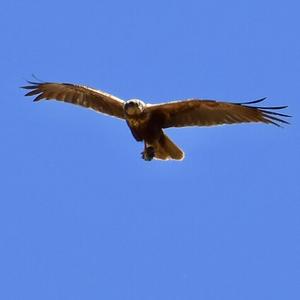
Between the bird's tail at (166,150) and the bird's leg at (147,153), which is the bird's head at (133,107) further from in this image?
the bird's tail at (166,150)

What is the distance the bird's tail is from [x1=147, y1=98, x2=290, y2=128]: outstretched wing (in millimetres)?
246

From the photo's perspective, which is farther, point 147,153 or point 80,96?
point 80,96

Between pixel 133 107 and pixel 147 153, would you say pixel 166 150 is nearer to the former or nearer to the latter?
pixel 147 153

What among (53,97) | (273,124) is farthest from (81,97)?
(273,124)

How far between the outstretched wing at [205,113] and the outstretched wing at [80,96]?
906mm

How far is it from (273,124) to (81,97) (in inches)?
141

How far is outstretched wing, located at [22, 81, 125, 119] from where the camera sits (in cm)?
2441

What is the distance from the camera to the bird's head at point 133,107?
23062 millimetres

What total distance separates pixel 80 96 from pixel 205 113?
2431 mm

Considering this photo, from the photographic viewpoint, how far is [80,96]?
81.5ft

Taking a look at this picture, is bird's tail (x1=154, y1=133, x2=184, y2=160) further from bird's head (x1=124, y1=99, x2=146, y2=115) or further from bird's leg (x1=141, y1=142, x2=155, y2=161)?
bird's head (x1=124, y1=99, x2=146, y2=115)

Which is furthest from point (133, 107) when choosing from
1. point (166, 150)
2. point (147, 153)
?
point (166, 150)

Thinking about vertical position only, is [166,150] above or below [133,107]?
below

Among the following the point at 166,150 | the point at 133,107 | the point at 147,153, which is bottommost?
the point at 147,153
